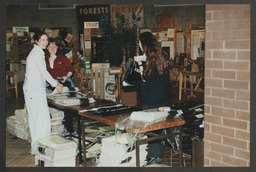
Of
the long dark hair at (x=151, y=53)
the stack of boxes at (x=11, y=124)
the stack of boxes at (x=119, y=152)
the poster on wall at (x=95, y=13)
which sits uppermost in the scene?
the poster on wall at (x=95, y=13)

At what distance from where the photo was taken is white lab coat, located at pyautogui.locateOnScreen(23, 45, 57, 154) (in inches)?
177

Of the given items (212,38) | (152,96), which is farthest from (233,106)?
(152,96)

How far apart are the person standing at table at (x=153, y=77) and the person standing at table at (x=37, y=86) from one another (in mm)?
1232

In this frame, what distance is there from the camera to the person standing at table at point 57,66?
615 centimetres

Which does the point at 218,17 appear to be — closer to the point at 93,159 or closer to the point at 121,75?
the point at 93,159

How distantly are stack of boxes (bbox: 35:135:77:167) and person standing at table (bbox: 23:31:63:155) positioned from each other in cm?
44

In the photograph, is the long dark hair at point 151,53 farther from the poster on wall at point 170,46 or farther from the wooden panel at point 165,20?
the wooden panel at point 165,20

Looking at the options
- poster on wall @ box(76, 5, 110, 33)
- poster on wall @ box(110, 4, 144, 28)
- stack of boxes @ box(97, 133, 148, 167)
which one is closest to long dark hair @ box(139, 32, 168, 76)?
stack of boxes @ box(97, 133, 148, 167)

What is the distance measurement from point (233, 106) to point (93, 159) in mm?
2263

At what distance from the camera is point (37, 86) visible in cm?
453

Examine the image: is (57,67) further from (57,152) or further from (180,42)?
(180,42)

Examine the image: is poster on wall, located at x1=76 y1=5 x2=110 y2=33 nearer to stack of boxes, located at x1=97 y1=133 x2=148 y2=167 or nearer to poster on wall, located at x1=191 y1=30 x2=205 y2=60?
poster on wall, located at x1=191 y1=30 x2=205 y2=60

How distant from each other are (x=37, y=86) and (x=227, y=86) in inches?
98.3

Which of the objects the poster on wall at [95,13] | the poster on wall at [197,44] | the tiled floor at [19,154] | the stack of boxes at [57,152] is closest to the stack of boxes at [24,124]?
the tiled floor at [19,154]
